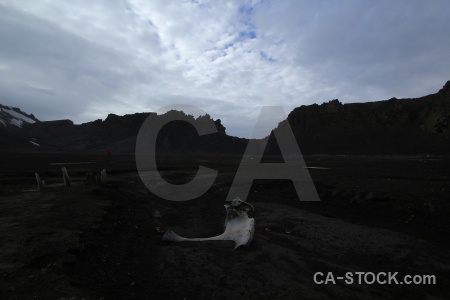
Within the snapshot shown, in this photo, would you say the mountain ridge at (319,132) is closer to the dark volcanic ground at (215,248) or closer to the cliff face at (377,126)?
the cliff face at (377,126)

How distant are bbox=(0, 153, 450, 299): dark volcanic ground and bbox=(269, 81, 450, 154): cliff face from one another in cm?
5608

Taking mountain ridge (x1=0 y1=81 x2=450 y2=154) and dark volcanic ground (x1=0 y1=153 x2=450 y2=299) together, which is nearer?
dark volcanic ground (x1=0 y1=153 x2=450 y2=299)

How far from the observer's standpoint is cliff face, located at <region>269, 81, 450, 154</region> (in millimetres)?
63088

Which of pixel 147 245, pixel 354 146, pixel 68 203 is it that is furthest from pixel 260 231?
pixel 354 146

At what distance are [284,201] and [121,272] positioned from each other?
9116mm

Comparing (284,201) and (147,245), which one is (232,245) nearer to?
(147,245)

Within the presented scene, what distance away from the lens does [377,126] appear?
76375 mm

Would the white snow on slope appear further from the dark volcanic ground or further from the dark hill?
the dark volcanic ground

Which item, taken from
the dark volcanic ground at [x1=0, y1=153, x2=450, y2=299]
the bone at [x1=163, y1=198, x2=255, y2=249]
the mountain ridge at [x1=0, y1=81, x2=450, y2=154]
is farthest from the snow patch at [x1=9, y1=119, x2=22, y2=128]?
the bone at [x1=163, y1=198, x2=255, y2=249]

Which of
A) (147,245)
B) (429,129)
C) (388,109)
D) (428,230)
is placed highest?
(388,109)

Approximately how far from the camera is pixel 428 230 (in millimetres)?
8867
